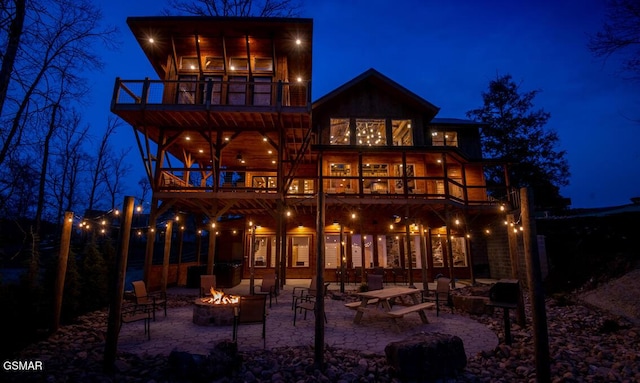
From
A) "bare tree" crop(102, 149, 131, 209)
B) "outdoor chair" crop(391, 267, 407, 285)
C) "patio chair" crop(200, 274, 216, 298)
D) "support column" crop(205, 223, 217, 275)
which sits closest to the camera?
"patio chair" crop(200, 274, 216, 298)

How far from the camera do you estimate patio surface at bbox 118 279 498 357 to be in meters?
5.89

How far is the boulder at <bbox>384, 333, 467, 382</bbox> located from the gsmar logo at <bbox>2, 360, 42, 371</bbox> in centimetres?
591

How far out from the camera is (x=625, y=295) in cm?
802

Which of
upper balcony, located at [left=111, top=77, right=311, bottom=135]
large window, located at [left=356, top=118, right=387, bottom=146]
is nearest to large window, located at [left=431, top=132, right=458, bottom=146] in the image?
large window, located at [left=356, top=118, right=387, bottom=146]

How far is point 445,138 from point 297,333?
1637 centimetres

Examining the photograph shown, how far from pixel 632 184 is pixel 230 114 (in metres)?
252

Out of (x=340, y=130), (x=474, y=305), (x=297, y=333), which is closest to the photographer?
(x=297, y=333)

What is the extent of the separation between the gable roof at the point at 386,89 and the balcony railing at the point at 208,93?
268 cm

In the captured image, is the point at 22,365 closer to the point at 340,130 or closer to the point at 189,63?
the point at 189,63

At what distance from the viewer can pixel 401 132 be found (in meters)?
18.3

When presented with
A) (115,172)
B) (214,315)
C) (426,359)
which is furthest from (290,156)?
(115,172)

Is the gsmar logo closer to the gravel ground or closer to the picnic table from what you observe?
the gravel ground

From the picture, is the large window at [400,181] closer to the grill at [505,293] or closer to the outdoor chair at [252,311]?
the grill at [505,293]

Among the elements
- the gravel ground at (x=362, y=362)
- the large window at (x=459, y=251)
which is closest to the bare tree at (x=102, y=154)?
the gravel ground at (x=362, y=362)
